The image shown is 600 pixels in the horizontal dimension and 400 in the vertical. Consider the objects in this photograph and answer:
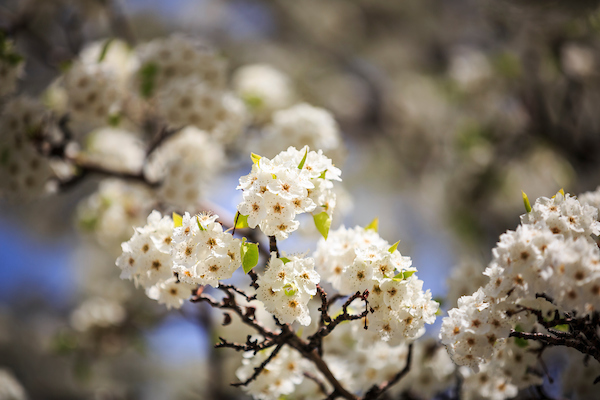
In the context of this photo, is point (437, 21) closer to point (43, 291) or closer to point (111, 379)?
point (111, 379)

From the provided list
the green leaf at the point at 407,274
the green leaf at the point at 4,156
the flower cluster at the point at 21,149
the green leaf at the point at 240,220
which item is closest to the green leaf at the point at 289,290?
the green leaf at the point at 240,220

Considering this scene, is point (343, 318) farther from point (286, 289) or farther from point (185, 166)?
point (185, 166)

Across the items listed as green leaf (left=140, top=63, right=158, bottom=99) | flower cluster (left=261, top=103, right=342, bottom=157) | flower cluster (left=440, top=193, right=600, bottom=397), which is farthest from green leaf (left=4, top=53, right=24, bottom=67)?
flower cluster (left=440, top=193, right=600, bottom=397)

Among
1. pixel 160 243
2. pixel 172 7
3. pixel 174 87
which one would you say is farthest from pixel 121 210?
pixel 172 7

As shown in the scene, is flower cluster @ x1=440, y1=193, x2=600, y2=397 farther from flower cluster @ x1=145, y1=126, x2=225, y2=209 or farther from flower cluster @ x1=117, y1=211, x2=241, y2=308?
flower cluster @ x1=145, y1=126, x2=225, y2=209

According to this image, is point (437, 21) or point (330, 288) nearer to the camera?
point (330, 288)

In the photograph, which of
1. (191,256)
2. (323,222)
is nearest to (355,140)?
(323,222)

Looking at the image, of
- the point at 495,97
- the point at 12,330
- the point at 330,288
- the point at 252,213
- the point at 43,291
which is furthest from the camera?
the point at 43,291
